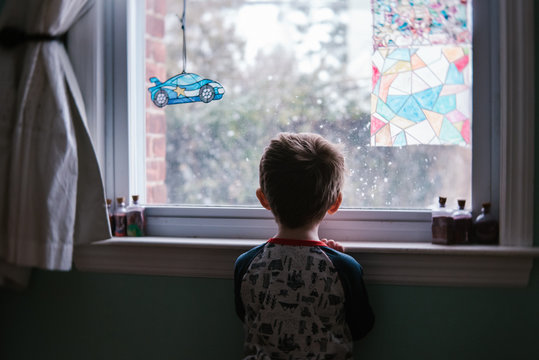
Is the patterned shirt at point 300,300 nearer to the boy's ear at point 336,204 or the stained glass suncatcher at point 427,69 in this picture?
the boy's ear at point 336,204

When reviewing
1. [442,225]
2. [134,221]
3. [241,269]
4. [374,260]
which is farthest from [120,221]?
[442,225]

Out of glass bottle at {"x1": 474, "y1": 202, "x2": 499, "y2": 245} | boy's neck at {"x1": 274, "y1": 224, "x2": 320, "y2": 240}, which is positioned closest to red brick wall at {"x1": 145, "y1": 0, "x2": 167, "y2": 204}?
boy's neck at {"x1": 274, "y1": 224, "x2": 320, "y2": 240}

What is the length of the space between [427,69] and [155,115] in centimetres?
97

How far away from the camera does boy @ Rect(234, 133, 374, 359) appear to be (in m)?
1.14

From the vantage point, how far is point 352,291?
3.92 feet

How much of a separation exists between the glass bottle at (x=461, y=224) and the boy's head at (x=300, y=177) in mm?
437

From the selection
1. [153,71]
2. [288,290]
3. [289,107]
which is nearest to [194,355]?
[288,290]

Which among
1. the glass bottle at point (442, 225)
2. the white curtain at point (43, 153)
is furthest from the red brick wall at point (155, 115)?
the glass bottle at point (442, 225)

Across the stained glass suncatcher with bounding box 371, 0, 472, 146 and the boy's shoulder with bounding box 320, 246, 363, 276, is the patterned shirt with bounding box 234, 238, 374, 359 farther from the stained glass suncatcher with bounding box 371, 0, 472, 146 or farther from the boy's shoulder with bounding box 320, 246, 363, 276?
the stained glass suncatcher with bounding box 371, 0, 472, 146

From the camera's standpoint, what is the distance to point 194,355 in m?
1.50

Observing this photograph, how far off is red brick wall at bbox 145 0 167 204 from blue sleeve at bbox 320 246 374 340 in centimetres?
75

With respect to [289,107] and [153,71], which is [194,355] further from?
[153,71]

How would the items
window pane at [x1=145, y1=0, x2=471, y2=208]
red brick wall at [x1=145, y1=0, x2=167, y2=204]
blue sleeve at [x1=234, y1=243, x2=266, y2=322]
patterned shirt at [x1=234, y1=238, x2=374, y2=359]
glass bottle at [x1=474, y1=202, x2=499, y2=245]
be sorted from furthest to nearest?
1. red brick wall at [x1=145, y1=0, x2=167, y2=204]
2. window pane at [x1=145, y1=0, x2=471, y2=208]
3. glass bottle at [x1=474, y1=202, x2=499, y2=245]
4. blue sleeve at [x1=234, y1=243, x2=266, y2=322]
5. patterned shirt at [x1=234, y1=238, x2=374, y2=359]

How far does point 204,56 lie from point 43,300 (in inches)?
42.3
